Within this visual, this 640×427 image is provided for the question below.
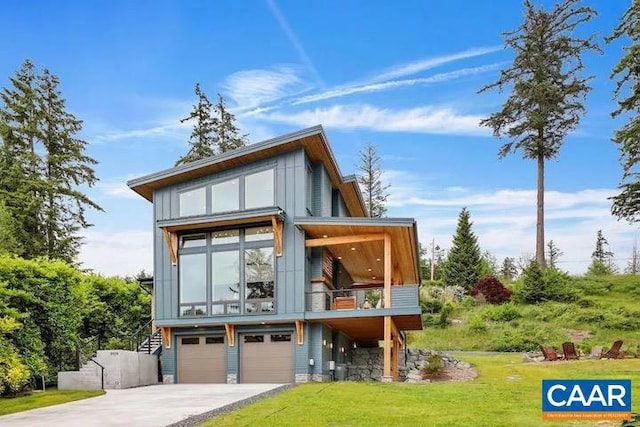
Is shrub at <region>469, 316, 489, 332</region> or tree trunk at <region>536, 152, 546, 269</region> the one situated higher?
tree trunk at <region>536, 152, 546, 269</region>

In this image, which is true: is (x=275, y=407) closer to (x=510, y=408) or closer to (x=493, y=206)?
(x=510, y=408)

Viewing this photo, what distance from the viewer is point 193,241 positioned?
18.9 metres

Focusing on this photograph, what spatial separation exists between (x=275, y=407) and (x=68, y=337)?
28.7ft

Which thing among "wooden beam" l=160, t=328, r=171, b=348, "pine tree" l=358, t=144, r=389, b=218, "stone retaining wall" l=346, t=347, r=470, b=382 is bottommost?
"stone retaining wall" l=346, t=347, r=470, b=382

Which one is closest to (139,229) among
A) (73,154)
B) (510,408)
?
(73,154)

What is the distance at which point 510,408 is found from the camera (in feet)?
31.5

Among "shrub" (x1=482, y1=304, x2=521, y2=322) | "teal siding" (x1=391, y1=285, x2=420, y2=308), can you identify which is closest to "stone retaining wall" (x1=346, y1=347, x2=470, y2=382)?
"teal siding" (x1=391, y1=285, x2=420, y2=308)

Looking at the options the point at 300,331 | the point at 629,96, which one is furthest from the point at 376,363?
the point at 629,96

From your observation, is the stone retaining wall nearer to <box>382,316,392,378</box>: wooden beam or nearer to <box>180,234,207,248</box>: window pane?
<box>382,316,392,378</box>: wooden beam

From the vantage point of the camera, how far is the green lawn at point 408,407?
8414mm

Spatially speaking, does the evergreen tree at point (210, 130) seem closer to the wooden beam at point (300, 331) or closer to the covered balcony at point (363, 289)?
the covered balcony at point (363, 289)

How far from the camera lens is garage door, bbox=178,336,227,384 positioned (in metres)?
18.5

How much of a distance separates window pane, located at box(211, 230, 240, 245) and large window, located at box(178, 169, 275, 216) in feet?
2.43

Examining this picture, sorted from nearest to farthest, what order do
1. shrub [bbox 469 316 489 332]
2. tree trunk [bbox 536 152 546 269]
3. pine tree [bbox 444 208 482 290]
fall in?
1. shrub [bbox 469 316 489 332]
2. tree trunk [bbox 536 152 546 269]
3. pine tree [bbox 444 208 482 290]
